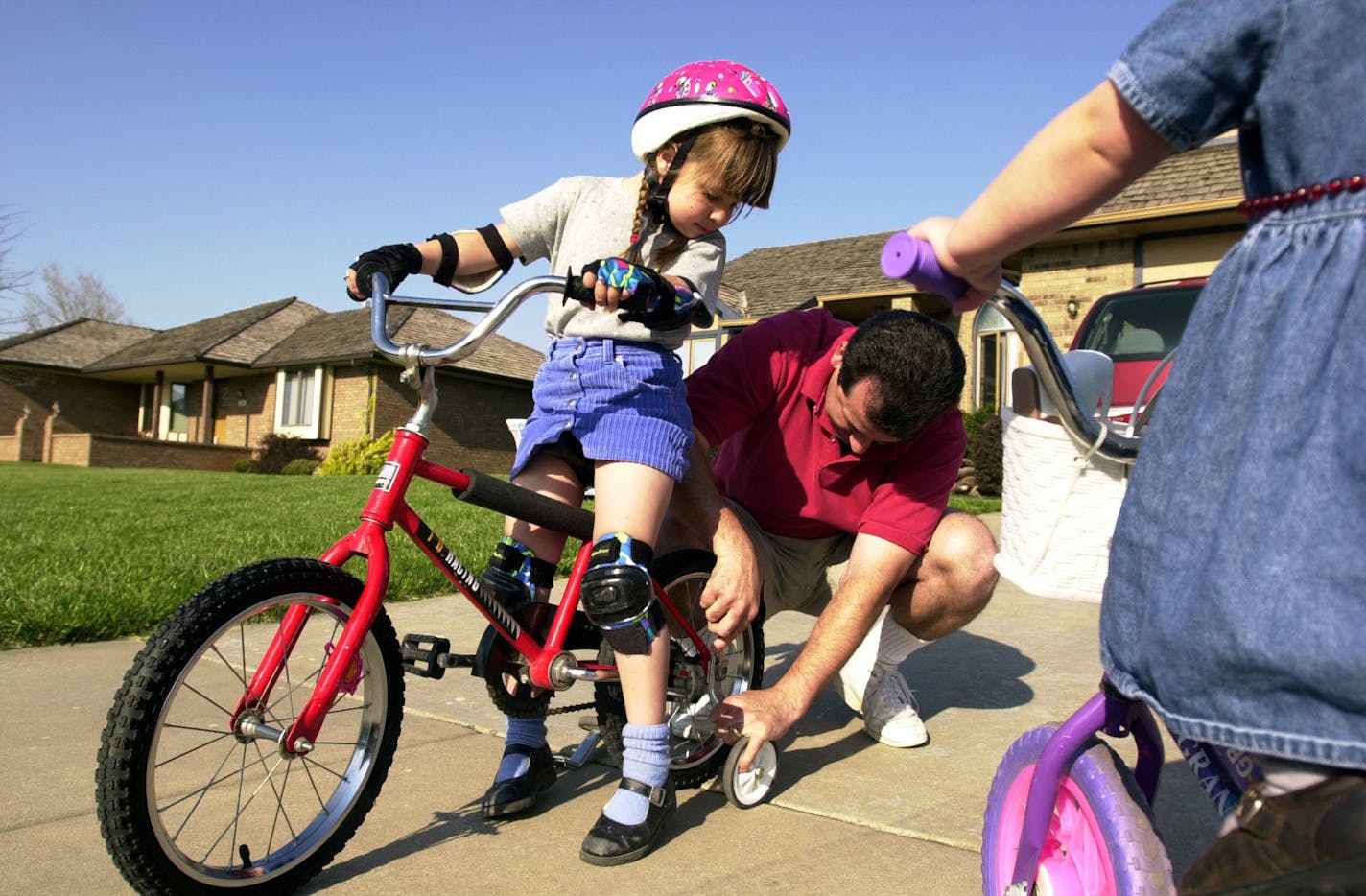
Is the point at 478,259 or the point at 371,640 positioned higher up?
the point at 478,259

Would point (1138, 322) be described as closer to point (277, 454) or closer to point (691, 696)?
point (691, 696)

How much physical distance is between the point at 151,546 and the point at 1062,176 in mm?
6471

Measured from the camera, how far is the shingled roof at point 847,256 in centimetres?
1496

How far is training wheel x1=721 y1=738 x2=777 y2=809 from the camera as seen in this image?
101 inches

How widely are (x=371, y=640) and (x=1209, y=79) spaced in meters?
1.82

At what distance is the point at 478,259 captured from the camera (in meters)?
2.69

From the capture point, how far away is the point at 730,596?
276 centimetres

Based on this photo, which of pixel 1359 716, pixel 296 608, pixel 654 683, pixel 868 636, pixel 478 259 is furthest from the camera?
pixel 868 636

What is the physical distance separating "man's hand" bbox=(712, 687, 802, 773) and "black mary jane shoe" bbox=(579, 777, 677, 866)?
228 millimetres

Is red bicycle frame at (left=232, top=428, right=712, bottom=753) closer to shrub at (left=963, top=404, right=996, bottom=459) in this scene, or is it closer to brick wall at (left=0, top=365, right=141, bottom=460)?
shrub at (left=963, top=404, right=996, bottom=459)

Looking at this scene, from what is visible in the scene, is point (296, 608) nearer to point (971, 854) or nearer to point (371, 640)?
point (371, 640)

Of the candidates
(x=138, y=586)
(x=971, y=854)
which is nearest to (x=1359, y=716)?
(x=971, y=854)

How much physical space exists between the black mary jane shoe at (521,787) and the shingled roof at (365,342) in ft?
83.7

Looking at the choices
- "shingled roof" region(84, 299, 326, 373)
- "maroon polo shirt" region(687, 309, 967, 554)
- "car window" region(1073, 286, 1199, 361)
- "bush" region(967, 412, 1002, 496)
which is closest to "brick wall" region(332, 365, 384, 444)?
"shingled roof" region(84, 299, 326, 373)
